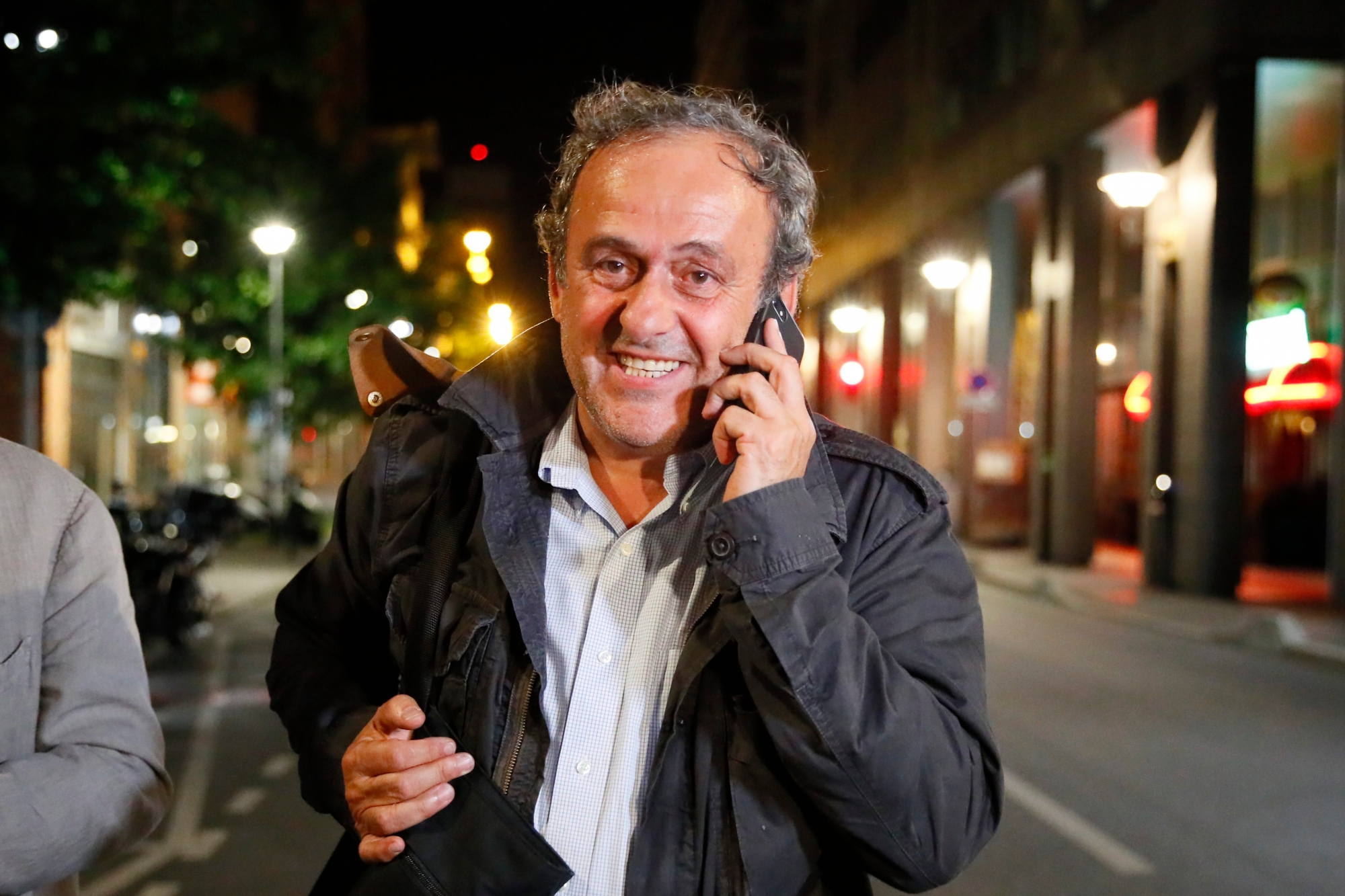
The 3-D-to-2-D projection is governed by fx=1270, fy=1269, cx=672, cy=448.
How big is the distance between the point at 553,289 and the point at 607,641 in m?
0.71

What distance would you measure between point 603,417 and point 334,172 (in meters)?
30.1

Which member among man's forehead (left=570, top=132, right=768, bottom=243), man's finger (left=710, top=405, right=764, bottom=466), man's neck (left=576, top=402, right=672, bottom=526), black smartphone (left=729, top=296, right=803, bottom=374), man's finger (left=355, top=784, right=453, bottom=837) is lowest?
man's finger (left=355, top=784, right=453, bottom=837)

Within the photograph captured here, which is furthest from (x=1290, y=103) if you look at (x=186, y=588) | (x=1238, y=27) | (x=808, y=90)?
(x=808, y=90)

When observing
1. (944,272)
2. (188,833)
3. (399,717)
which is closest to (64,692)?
(399,717)

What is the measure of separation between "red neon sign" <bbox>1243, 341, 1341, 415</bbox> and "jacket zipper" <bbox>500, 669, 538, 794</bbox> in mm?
18127

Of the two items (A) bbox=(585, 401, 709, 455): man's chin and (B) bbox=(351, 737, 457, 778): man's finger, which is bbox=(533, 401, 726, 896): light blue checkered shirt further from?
(B) bbox=(351, 737, 457, 778): man's finger

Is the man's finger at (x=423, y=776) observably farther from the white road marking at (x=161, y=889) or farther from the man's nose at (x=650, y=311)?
the white road marking at (x=161, y=889)

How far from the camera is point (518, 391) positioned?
7.63 feet

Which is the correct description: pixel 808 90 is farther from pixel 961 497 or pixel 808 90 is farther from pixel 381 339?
pixel 381 339

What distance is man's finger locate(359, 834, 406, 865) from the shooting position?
1927mm

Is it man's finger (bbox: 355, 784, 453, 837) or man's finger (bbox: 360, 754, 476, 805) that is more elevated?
man's finger (bbox: 360, 754, 476, 805)

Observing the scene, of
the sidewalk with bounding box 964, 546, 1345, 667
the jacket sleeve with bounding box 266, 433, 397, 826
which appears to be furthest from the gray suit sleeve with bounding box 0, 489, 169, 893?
the sidewalk with bounding box 964, 546, 1345, 667

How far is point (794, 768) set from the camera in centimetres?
182

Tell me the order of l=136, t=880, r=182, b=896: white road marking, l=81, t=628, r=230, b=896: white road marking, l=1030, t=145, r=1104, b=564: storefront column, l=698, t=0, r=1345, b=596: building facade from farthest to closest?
l=1030, t=145, r=1104, b=564: storefront column, l=698, t=0, r=1345, b=596: building facade, l=81, t=628, r=230, b=896: white road marking, l=136, t=880, r=182, b=896: white road marking
